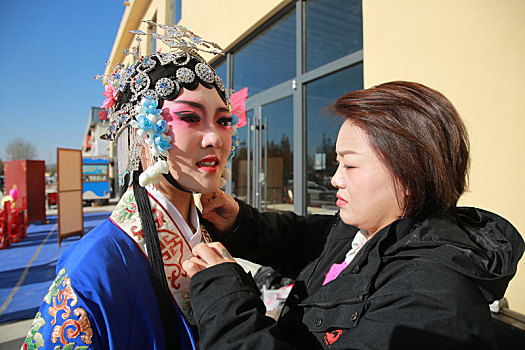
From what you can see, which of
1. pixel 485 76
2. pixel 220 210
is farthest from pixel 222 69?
pixel 220 210

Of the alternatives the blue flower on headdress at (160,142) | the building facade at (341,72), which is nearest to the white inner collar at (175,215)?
the blue flower on headdress at (160,142)

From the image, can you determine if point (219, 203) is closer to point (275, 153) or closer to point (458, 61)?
point (458, 61)

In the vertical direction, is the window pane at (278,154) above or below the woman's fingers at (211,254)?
above

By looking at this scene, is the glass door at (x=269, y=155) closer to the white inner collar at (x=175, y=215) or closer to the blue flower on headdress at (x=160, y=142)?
the white inner collar at (x=175, y=215)

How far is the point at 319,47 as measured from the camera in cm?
392

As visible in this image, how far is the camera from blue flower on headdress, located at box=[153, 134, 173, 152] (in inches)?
43.3

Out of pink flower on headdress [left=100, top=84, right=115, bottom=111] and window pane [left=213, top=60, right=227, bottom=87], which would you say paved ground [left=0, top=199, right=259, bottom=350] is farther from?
window pane [left=213, top=60, right=227, bottom=87]

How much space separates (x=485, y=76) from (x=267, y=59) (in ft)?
12.1

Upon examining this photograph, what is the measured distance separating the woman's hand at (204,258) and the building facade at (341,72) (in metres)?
0.74

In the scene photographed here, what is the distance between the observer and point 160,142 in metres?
1.10

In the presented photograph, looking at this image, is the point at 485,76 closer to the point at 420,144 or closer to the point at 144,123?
the point at 420,144

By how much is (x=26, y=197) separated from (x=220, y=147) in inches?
396

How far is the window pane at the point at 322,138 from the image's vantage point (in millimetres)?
3605

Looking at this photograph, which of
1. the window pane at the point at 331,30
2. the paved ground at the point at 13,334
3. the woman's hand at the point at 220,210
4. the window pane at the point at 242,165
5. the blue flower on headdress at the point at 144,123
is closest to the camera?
the blue flower on headdress at the point at 144,123
